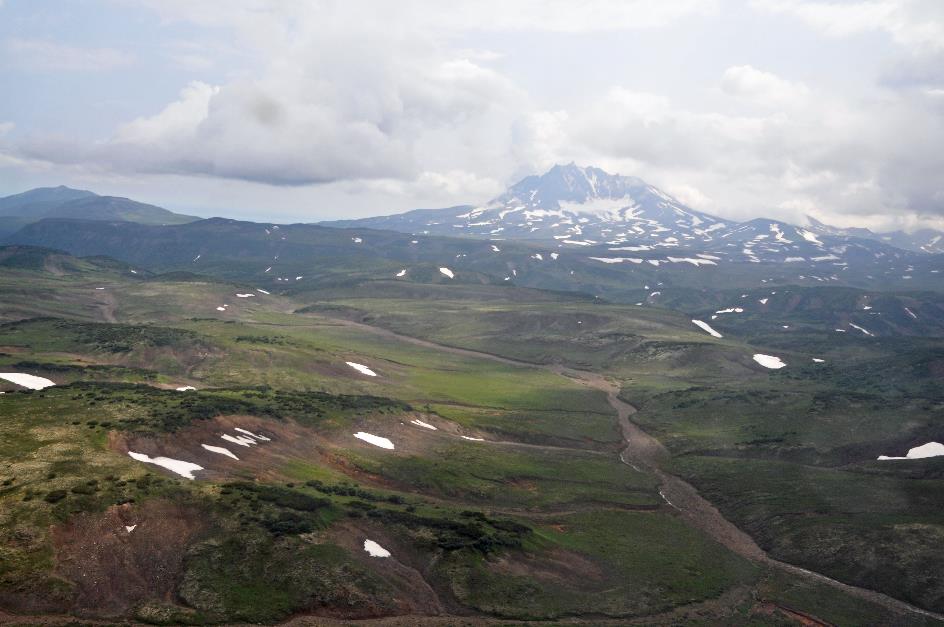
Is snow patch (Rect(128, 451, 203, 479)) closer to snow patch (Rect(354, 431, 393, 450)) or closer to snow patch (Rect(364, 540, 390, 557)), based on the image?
snow patch (Rect(364, 540, 390, 557))

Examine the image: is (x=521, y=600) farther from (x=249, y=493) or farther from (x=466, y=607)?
(x=249, y=493)

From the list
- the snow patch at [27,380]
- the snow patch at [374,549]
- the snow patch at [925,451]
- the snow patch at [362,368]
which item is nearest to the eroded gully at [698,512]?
the snow patch at [925,451]

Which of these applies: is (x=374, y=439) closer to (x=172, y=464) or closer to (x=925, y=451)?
(x=172, y=464)

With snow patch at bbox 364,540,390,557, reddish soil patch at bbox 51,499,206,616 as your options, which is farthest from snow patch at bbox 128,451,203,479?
snow patch at bbox 364,540,390,557

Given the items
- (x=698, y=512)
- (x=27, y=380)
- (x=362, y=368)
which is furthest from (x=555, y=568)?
(x=362, y=368)

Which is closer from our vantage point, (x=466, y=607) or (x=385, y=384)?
(x=466, y=607)

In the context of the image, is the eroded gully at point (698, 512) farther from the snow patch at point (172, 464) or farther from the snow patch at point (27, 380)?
the snow patch at point (27, 380)

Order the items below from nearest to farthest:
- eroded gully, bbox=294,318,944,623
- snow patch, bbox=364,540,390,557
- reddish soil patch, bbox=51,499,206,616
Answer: reddish soil patch, bbox=51,499,206,616, snow patch, bbox=364,540,390,557, eroded gully, bbox=294,318,944,623

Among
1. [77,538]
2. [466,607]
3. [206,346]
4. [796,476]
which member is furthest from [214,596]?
[206,346]
